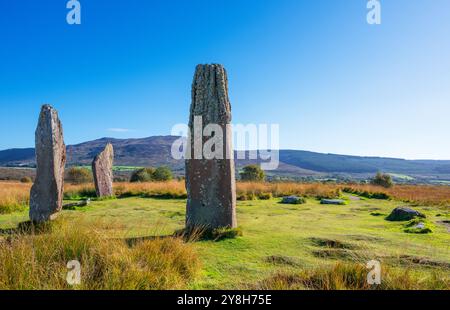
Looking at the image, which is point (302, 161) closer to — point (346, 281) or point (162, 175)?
point (162, 175)

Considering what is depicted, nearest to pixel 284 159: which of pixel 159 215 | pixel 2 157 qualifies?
pixel 2 157

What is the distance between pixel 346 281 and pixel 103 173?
56.9 feet

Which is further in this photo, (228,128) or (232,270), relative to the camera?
(228,128)

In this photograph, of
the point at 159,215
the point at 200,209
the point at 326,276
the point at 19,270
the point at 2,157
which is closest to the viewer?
the point at 19,270

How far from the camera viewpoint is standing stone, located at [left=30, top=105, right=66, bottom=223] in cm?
1041

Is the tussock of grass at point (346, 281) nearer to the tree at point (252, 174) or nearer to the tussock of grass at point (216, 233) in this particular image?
the tussock of grass at point (216, 233)

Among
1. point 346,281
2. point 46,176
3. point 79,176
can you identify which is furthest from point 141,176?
point 346,281

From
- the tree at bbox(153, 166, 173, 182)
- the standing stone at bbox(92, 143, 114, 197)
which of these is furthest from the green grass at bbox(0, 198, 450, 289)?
the tree at bbox(153, 166, 173, 182)

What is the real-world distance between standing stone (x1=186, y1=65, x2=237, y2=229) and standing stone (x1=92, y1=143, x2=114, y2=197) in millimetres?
11920

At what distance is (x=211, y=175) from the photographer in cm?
919

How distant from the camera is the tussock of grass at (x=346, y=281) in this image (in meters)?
5.00
